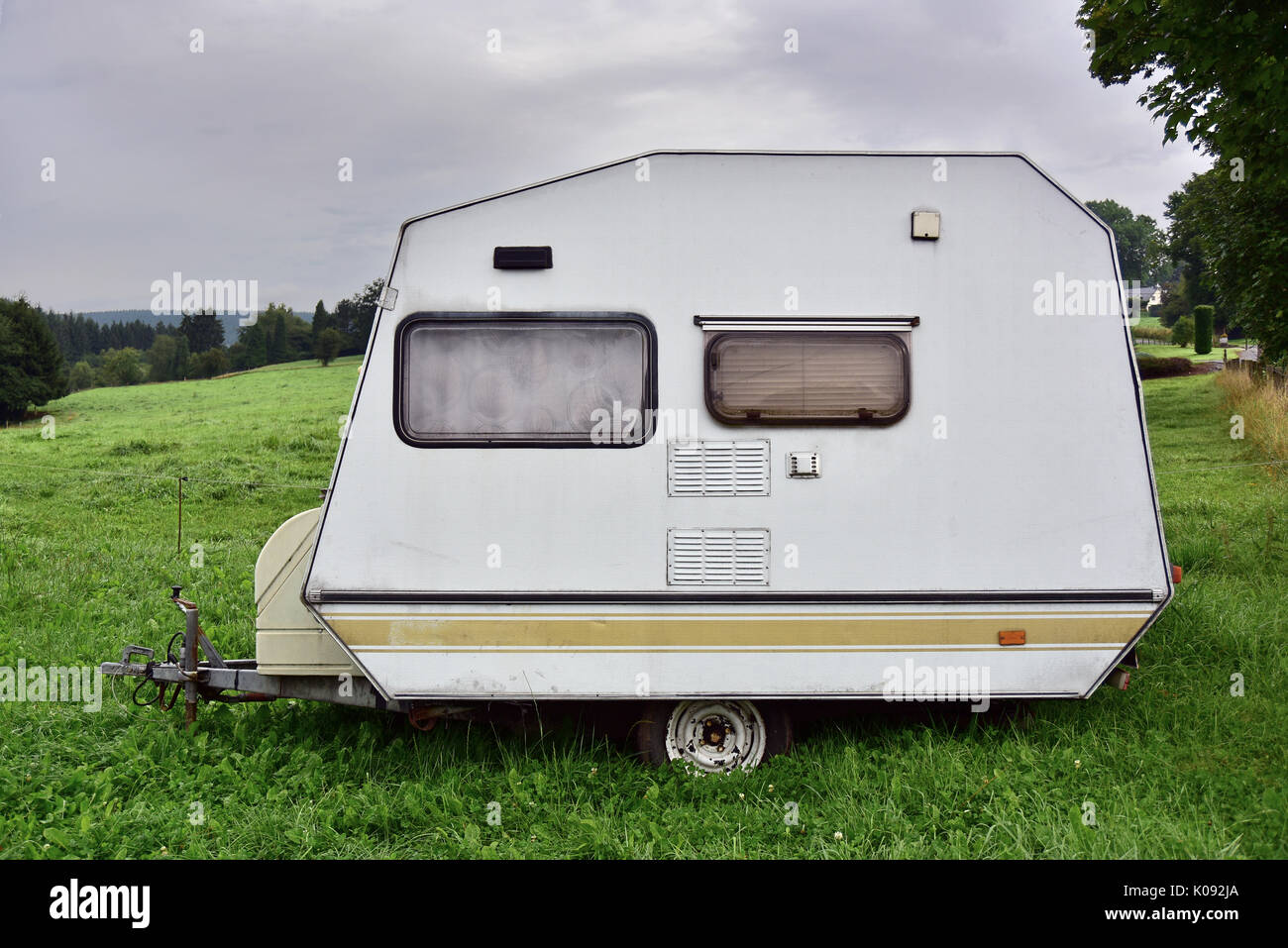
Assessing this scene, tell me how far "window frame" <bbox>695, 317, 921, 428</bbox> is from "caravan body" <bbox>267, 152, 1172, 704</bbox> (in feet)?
0.05

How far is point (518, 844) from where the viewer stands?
422 centimetres

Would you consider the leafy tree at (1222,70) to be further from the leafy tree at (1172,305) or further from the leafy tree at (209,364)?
the leafy tree at (1172,305)

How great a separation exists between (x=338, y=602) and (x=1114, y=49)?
9.08 metres

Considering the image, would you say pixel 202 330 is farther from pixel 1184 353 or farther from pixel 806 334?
pixel 806 334

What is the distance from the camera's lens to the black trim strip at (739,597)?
443 centimetres

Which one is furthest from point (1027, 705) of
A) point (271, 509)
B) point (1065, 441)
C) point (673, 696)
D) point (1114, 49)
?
point (271, 509)

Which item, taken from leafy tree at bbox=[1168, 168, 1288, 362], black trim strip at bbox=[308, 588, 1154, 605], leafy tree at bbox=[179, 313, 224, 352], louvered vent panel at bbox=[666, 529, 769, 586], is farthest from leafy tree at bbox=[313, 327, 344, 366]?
louvered vent panel at bbox=[666, 529, 769, 586]

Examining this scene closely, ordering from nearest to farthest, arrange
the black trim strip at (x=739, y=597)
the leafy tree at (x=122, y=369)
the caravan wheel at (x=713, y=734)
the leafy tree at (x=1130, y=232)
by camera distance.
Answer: the black trim strip at (x=739, y=597) → the caravan wheel at (x=713, y=734) → the leafy tree at (x=122, y=369) → the leafy tree at (x=1130, y=232)

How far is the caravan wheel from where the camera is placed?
4742mm

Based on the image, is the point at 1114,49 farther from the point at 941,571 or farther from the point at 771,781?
the point at 771,781

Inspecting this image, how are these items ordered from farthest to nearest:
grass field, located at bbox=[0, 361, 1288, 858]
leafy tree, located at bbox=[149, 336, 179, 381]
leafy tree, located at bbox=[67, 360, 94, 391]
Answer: leafy tree, located at bbox=[67, 360, 94, 391]
leafy tree, located at bbox=[149, 336, 179, 381]
grass field, located at bbox=[0, 361, 1288, 858]

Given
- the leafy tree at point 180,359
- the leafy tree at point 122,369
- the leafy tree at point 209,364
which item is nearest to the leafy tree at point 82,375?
the leafy tree at point 122,369

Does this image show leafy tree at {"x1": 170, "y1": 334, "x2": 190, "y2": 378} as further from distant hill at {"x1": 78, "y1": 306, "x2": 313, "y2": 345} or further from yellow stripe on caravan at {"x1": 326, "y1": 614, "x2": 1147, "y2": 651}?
yellow stripe on caravan at {"x1": 326, "y1": 614, "x2": 1147, "y2": 651}

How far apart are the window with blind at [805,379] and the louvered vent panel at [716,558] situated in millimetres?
587
